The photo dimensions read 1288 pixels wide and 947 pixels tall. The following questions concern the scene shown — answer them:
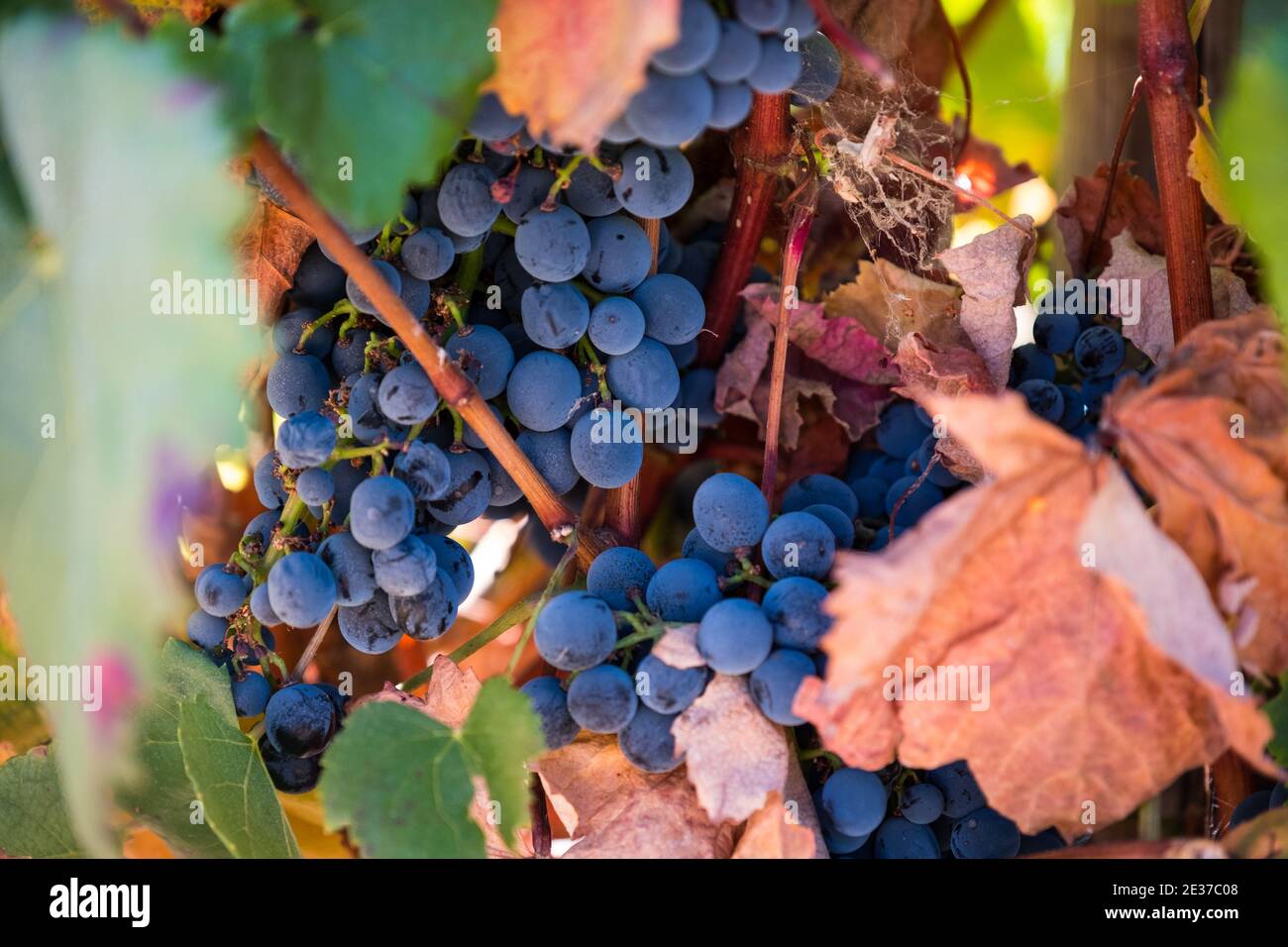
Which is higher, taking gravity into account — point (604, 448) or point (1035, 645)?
point (604, 448)

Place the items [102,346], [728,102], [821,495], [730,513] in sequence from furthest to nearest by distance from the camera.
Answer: [821,495], [730,513], [728,102], [102,346]

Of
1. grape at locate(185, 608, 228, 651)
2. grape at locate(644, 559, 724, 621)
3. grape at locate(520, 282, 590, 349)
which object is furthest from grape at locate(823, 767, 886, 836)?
grape at locate(185, 608, 228, 651)

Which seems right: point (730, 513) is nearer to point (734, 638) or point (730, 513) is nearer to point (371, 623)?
point (734, 638)

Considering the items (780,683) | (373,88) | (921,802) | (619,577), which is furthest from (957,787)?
(373,88)

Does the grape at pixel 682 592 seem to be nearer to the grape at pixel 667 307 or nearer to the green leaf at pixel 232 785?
the grape at pixel 667 307

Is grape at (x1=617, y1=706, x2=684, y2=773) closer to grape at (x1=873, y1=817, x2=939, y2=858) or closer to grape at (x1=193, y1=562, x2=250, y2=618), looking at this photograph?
grape at (x1=873, y1=817, x2=939, y2=858)
